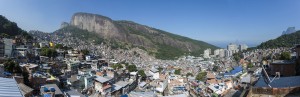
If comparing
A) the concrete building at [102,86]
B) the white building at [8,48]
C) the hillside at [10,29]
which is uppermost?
the hillside at [10,29]

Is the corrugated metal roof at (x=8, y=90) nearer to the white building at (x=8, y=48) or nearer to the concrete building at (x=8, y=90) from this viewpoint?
the concrete building at (x=8, y=90)

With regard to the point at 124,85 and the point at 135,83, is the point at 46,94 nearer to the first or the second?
the point at 124,85

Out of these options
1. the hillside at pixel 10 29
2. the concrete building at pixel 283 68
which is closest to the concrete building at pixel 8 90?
the concrete building at pixel 283 68

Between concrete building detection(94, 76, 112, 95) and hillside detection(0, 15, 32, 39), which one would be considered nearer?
concrete building detection(94, 76, 112, 95)

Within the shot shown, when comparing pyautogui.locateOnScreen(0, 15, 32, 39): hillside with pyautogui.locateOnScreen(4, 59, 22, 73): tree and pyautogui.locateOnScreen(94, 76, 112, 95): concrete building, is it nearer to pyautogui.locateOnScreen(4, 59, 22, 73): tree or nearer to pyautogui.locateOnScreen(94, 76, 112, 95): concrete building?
pyautogui.locateOnScreen(94, 76, 112, 95): concrete building

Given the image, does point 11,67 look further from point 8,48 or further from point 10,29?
point 10,29

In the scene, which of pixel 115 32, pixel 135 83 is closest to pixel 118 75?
pixel 135 83

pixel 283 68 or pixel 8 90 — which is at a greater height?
pixel 283 68

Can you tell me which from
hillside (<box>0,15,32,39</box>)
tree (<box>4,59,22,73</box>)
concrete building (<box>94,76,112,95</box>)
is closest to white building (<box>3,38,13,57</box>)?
tree (<box>4,59,22,73</box>)

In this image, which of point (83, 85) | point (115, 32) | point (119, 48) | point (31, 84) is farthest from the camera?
point (115, 32)

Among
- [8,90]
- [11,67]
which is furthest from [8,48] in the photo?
[8,90]

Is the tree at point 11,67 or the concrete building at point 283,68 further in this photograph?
the tree at point 11,67
